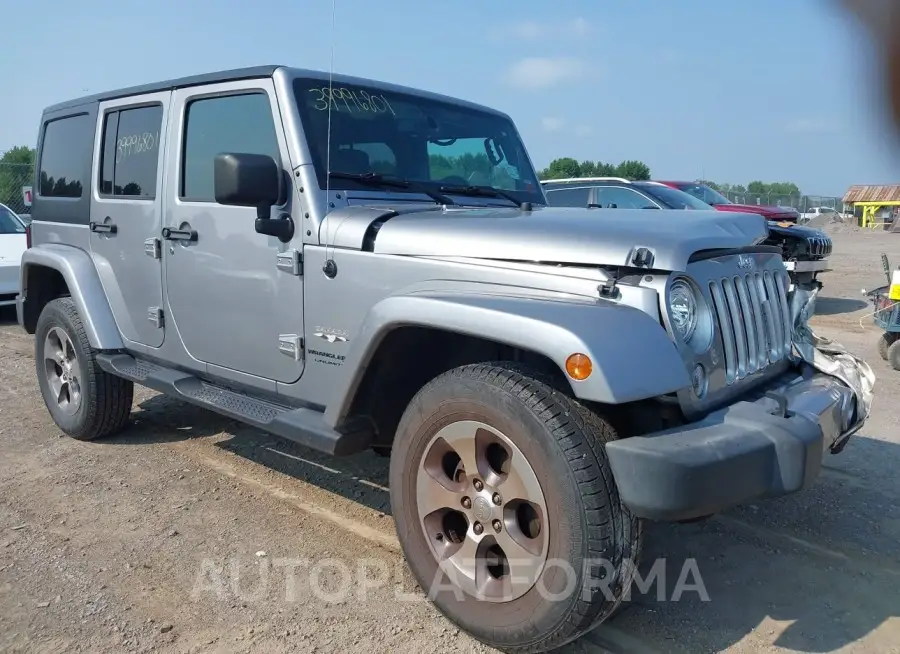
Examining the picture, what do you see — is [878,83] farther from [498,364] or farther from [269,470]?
[269,470]

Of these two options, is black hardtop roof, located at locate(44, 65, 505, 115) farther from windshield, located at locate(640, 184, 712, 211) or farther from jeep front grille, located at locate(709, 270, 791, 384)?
windshield, located at locate(640, 184, 712, 211)

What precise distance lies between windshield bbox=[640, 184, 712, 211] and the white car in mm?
8117

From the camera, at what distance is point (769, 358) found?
311 centimetres

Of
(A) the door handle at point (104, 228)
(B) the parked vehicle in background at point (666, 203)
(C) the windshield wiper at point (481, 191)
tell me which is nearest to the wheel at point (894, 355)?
(B) the parked vehicle in background at point (666, 203)

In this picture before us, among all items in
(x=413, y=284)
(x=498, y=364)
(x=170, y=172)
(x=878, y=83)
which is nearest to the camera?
(x=878, y=83)

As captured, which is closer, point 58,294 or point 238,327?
point 238,327

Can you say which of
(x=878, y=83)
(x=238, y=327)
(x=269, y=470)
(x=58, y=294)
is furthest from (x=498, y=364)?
(x=58, y=294)

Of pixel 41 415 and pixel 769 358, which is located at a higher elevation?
pixel 769 358

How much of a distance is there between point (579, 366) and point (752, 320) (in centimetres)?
104

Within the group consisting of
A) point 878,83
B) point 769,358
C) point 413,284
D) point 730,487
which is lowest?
point 730,487

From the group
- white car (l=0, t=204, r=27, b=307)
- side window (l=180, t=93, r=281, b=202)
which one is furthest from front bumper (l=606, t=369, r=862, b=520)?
white car (l=0, t=204, r=27, b=307)

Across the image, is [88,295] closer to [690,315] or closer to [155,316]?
[155,316]

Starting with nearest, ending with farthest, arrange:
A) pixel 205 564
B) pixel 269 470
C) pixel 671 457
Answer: pixel 671 457, pixel 205 564, pixel 269 470

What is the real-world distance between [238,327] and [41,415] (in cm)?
268
